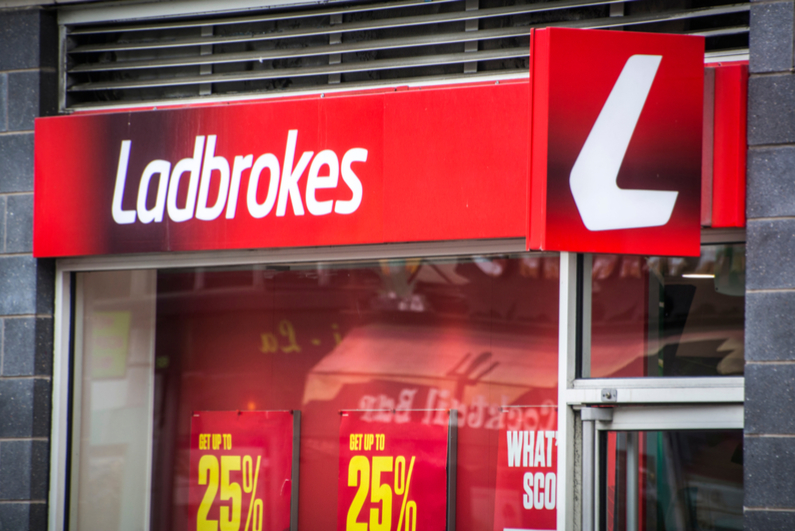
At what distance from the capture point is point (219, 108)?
5.90 metres

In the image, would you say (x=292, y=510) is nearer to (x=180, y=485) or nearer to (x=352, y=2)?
(x=180, y=485)

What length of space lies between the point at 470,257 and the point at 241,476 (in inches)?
86.2

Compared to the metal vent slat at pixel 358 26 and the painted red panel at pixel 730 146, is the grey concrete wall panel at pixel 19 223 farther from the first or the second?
the painted red panel at pixel 730 146

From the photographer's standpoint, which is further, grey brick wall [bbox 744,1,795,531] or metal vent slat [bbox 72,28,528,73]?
metal vent slat [bbox 72,28,528,73]

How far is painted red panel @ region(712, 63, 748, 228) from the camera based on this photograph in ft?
16.1

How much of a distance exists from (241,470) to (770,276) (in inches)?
143

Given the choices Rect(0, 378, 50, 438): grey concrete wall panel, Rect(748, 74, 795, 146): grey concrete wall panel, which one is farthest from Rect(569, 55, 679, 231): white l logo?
Rect(0, 378, 50, 438): grey concrete wall panel

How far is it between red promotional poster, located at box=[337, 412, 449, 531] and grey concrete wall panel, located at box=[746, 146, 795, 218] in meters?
2.37

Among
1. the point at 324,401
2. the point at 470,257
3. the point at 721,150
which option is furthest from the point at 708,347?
the point at 324,401

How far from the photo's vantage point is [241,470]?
6.35 metres

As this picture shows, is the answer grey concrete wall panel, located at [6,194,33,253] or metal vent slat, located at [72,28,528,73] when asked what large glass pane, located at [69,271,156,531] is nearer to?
grey concrete wall panel, located at [6,194,33,253]

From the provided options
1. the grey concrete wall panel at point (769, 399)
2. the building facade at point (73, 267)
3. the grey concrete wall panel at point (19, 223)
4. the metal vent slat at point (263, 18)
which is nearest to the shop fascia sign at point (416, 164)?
the grey concrete wall panel at point (19, 223)

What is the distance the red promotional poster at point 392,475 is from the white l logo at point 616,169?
2.03 meters

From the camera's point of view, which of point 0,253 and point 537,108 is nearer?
point 537,108
